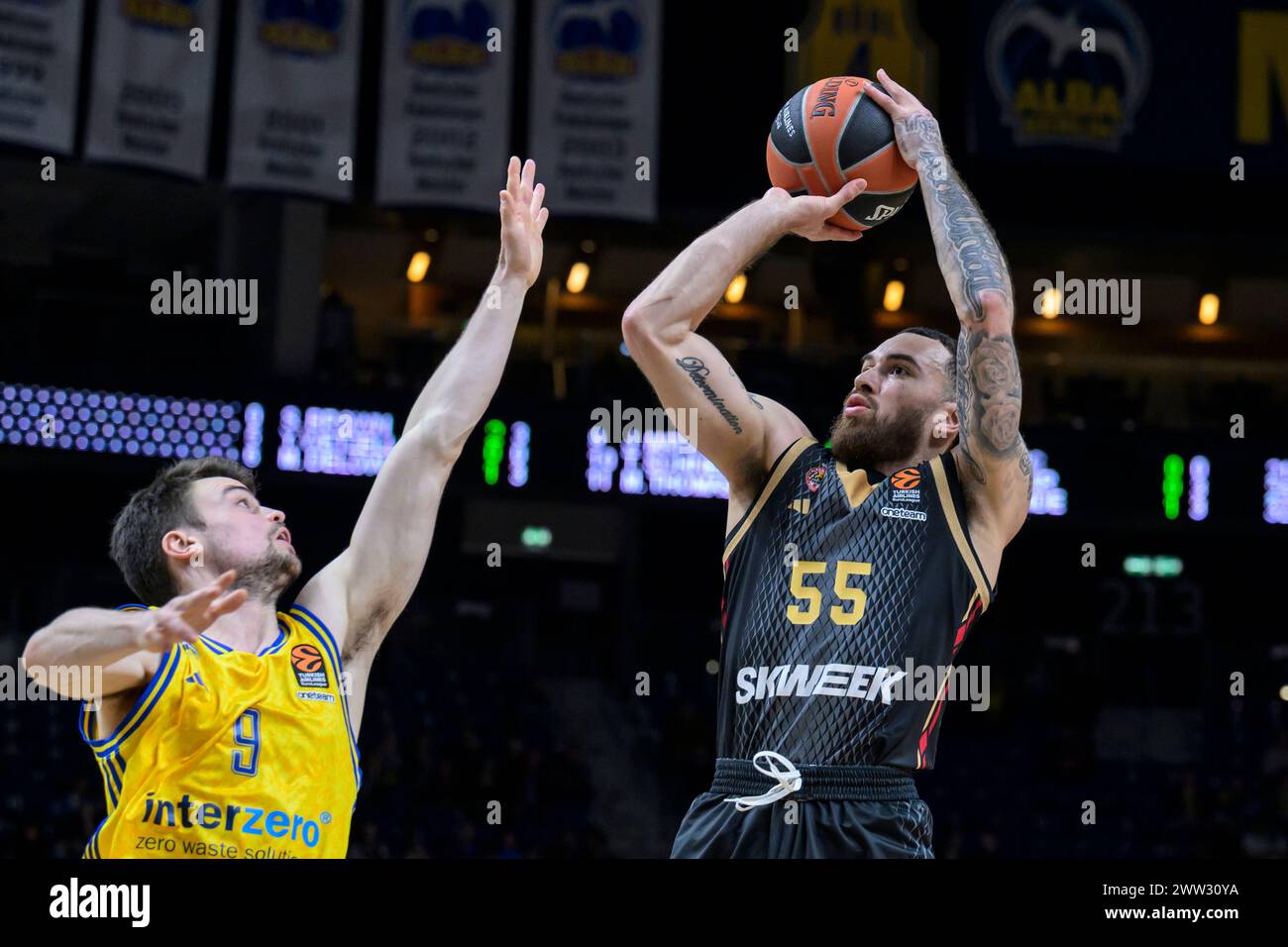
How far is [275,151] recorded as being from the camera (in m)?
14.4

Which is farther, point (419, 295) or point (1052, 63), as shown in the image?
point (419, 295)

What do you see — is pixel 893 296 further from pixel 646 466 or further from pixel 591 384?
pixel 646 466

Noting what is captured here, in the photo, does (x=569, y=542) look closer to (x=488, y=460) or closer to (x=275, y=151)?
(x=488, y=460)

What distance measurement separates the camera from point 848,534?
4.61 m

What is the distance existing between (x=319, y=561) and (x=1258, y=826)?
10.4m

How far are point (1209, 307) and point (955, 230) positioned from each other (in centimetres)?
1995

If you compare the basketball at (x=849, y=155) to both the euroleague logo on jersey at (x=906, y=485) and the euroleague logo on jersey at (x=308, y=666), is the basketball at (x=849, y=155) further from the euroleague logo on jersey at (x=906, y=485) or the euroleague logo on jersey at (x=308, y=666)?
the euroleague logo on jersey at (x=308, y=666)

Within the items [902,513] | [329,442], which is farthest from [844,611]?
[329,442]

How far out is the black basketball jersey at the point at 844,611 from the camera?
4398 millimetres

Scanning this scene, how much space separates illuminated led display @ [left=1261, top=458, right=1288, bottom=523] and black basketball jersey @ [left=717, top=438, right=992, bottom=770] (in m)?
12.9

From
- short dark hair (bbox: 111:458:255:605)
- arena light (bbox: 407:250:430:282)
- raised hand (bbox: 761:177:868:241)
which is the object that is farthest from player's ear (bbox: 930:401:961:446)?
arena light (bbox: 407:250:430:282)

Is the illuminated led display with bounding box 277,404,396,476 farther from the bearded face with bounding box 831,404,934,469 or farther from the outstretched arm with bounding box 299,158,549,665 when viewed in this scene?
the bearded face with bounding box 831,404,934,469

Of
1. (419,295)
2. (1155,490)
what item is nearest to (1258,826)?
(1155,490)
